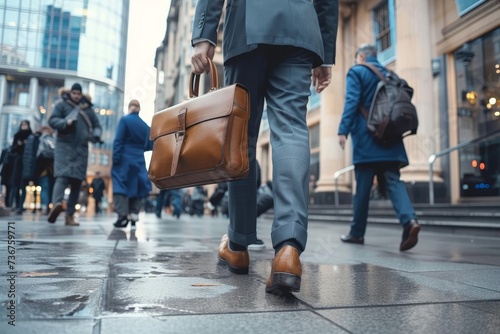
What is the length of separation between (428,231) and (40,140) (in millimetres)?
8111

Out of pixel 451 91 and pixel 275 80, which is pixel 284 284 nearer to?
pixel 275 80

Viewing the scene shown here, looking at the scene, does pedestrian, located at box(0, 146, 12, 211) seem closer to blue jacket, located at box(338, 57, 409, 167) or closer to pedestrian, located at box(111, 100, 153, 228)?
pedestrian, located at box(111, 100, 153, 228)

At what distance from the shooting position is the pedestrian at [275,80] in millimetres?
1905

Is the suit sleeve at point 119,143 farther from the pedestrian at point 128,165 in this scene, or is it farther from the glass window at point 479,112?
the glass window at point 479,112

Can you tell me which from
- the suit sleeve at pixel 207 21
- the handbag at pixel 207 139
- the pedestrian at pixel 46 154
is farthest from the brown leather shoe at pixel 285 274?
the pedestrian at pixel 46 154

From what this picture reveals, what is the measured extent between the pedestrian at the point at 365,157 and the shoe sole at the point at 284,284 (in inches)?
99.5

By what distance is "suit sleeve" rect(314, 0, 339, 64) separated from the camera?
2369 mm

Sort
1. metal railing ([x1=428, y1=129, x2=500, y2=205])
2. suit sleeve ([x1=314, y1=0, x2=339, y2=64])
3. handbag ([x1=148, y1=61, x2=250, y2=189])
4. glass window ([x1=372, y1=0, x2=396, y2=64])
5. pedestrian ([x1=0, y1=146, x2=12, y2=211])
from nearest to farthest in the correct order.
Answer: handbag ([x1=148, y1=61, x2=250, y2=189]) < suit sleeve ([x1=314, y1=0, x2=339, y2=64]) < metal railing ([x1=428, y1=129, x2=500, y2=205]) < pedestrian ([x1=0, y1=146, x2=12, y2=211]) < glass window ([x1=372, y1=0, x2=396, y2=64])

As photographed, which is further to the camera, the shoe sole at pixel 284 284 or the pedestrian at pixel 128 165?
the pedestrian at pixel 128 165

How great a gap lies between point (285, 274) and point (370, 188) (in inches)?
111

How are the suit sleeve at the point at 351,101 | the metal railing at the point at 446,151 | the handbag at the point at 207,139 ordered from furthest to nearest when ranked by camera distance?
1. the metal railing at the point at 446,151
2. the suit sleeve at the point at 351,101
3. the handbag at the point at 207,139

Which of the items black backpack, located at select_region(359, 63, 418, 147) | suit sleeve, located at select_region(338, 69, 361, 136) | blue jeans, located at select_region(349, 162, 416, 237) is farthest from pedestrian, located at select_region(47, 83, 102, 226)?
black backpack, located at select_region(359, 63, 418, 147)

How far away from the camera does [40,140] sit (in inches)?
388

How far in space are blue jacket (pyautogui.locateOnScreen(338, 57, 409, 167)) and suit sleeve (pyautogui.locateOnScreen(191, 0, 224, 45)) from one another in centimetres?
224
